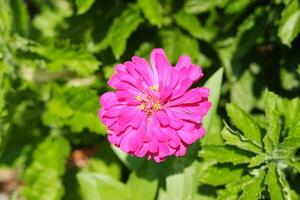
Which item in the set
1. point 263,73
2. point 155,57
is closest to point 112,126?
point 155,57

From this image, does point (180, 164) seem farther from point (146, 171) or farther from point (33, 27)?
point (33, 27)

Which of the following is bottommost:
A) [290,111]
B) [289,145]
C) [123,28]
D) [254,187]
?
[254,187]

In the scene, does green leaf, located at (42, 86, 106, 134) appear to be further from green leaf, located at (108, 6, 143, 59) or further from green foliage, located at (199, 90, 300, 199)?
green foliage, located at (199, 90, 300, 199)

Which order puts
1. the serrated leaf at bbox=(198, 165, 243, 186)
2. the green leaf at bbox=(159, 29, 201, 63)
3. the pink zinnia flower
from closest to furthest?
the pink zinnia flower
the serrated leaf at bbox=(198, 165, 243, 186)
the green leaf at bbox=(159, 29, 201, 63)

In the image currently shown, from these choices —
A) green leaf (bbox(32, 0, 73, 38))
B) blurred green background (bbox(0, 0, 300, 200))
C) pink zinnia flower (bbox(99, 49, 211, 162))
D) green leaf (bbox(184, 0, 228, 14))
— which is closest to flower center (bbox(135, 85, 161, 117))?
pink zinnia flower (bbox(99, 49, 211, 162))

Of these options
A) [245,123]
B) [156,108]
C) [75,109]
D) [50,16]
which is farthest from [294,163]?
[50,16]

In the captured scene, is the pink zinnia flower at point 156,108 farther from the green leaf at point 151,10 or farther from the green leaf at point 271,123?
the green leaf at point 151,10

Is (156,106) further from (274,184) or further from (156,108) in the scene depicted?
(274,184)
